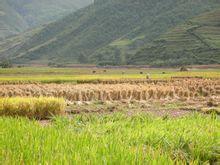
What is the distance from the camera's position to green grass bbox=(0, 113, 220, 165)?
25.0ft

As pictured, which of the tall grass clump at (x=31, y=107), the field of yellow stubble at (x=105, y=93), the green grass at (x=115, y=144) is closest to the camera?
the green grass at (x=115, y=144)

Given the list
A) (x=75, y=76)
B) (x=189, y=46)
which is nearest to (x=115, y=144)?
(x=75, y=76)

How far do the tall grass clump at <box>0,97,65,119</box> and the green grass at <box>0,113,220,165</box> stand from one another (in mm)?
9105

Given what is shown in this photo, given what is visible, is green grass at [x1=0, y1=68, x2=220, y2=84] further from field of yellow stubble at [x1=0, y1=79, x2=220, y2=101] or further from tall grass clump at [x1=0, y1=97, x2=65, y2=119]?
tall grass clump at [x1=0, y1=97, x2=65, y2=119]

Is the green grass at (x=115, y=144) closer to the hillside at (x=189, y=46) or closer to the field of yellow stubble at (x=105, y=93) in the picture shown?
the field of yellow stubble at (x=105, y=93)

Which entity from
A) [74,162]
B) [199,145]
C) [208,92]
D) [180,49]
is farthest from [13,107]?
[180,49]

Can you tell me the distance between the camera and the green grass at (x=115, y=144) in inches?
300

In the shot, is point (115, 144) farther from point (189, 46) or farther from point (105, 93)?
point (189, 46)

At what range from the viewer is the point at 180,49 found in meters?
142

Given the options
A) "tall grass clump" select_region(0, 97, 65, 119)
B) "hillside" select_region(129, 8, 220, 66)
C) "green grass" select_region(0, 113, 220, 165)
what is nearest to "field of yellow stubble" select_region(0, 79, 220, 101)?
"tall grass clump" select_region(0, 97, 65, 119)

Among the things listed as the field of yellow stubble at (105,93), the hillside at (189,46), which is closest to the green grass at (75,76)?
the field of yellow stubble at (105,93)

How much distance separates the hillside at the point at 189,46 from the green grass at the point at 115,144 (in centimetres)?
11287

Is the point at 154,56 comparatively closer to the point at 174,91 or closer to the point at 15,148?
the point at 174,91

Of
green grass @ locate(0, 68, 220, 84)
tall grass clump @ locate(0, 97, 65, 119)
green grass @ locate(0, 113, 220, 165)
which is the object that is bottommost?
green grass @ locate(0, 68, 220, 84)
